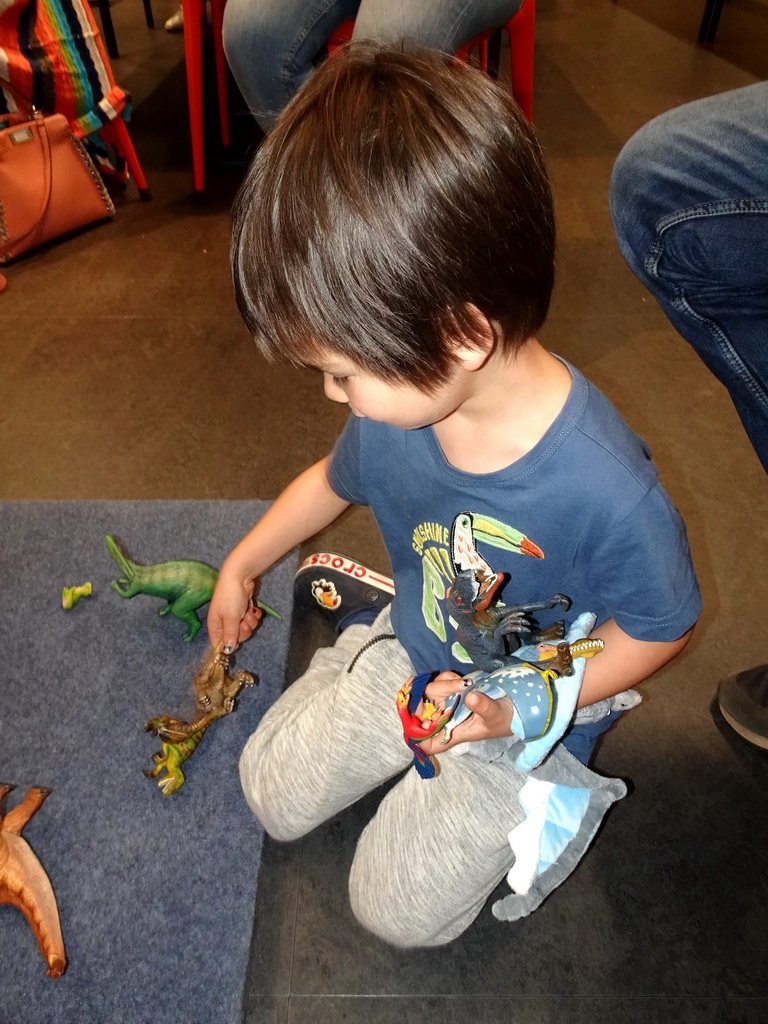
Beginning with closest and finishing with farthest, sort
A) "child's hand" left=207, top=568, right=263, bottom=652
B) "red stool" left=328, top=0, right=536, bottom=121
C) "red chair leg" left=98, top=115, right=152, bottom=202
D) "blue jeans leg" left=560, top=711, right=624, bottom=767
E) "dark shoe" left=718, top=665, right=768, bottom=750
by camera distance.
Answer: "blue jeans leg" left=560, top=711, right=624, bottom=767 → "child's hand" left=207, top=568, right=263, bottom=652 → "dark shoe" left=718, top=665, right=768, bottom=750 → "red stool" left=328, top=0, right=536, bottom=121 → "red chair leg" left=98, top=115, right=152, bottom=202

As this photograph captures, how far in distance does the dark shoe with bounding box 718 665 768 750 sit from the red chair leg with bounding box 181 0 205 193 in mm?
1713

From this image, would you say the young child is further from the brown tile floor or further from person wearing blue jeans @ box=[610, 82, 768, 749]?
person wearing blue jeans @ box=[610, 82, 768, 749]

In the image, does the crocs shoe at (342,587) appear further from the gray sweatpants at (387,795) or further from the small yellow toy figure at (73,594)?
the small yellow toy figure at (73,594)

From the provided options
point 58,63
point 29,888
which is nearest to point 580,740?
point 29,888

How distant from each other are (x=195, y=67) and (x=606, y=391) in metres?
1.22

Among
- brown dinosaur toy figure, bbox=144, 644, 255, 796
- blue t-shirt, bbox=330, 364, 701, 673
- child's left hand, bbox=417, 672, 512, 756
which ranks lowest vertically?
brown dinosaur toy figure, bbox=144, 644, 255, 796

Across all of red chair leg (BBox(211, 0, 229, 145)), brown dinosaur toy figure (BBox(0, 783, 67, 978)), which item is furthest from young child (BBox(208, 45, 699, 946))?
red chair leg (BBox(211, 0, 229, 145))

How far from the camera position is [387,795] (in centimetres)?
92

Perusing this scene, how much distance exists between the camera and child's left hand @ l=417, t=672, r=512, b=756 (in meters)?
0.64

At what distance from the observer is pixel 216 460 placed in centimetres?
140

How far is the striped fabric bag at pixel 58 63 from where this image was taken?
1.63 meters

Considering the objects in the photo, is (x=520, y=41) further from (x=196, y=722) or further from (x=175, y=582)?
(x=196, y=722)

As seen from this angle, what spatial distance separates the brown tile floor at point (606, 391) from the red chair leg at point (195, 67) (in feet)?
0.43

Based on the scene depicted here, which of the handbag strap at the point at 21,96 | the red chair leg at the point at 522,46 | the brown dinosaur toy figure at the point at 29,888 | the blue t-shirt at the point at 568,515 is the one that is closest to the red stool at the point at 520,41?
the red chair leg at the point at 522,46
